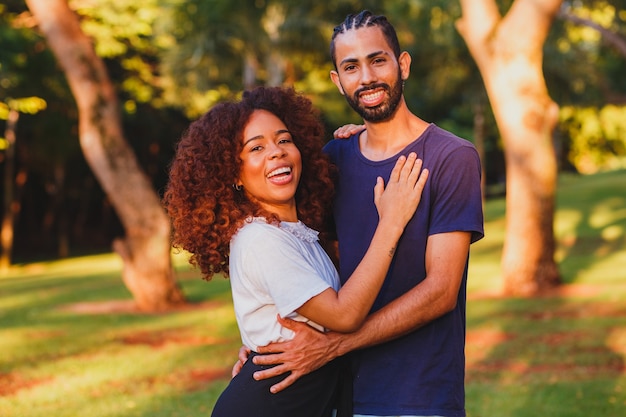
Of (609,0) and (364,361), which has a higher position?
(609,0)

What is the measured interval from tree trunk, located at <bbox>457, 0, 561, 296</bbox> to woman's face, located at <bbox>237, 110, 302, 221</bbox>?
10.7m

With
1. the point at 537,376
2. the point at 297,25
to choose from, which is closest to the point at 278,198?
the point at 537,376

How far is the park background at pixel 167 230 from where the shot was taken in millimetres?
9008

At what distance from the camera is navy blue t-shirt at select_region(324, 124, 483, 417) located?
3174 mm

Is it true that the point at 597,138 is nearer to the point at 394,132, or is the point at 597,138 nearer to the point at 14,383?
the point at 14,383

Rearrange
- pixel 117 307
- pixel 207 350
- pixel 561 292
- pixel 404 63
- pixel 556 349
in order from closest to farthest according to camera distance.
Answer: pixel 404 63 < pixel 556 349 < pixel 207 350 < pixel 561 292 < pixel 117 307

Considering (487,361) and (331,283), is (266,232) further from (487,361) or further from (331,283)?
(487,361)

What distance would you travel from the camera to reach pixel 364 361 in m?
3.29

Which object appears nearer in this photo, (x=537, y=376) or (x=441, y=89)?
(x=537, y=376)

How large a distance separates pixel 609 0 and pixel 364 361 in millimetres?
19606

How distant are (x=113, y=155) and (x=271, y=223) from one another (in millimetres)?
11455

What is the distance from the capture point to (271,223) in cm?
327

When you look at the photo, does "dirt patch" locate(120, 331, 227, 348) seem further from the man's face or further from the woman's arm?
the woman's arm

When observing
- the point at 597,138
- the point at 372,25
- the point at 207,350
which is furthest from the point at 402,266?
the point at 597,138
